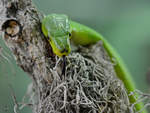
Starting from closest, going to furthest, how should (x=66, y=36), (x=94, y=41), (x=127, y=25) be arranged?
(x=66, y=36) < (x=94, y=41) < (x=127, y=25)

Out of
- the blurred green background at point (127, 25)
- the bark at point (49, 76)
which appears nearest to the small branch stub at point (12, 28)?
the bark at point (49, 76)

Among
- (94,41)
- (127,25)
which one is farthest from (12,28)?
(127,25)

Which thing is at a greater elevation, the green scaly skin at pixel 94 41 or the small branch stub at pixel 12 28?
the small branch stub at pixel 12 28

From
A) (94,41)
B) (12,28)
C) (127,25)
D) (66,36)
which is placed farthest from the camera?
(127,25)

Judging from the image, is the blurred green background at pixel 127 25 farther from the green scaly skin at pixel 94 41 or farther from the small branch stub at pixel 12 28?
the small branch stub at pixel 12 28

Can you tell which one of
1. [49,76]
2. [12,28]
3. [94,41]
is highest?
[12,28]

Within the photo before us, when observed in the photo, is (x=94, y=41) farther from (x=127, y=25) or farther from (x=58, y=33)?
(x=127, y=25)

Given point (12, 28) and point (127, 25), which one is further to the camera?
point (127, 25)

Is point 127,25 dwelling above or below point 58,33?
above

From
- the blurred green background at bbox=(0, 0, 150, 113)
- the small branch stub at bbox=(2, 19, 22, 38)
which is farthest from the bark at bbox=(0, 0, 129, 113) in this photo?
the blurred green background at bbox=(0, 0, 150, 113)
